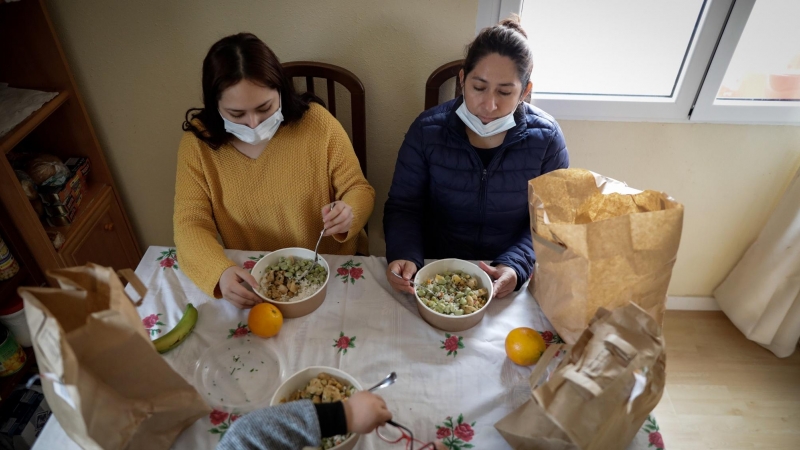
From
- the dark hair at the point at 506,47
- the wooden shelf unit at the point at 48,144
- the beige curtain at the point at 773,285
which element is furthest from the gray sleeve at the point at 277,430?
the beige curtain at the point at 773,285

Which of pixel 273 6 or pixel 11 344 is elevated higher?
pixel 273 6

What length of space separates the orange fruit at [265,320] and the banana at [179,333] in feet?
0.43

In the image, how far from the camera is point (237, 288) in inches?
42.8

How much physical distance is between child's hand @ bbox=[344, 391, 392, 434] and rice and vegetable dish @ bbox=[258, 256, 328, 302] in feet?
1.13

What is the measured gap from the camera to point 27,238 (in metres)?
1.46

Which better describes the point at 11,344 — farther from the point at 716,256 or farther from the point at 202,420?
the point at 716,256

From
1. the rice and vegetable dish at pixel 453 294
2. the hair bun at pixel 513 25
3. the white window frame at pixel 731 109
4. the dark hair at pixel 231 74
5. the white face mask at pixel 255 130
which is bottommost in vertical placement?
the rice and vegetable dish at pixel 453 294

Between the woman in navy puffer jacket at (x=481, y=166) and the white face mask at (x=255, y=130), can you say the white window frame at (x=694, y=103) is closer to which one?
the woman in navy puffer jacket at (x=481, y=166)

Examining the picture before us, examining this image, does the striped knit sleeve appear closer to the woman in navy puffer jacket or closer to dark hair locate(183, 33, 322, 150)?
dark hair locate(183, 33, 322, 150)

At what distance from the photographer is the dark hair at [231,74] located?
46.4 inches

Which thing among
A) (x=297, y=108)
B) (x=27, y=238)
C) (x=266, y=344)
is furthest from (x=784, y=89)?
(x=27, y=238)

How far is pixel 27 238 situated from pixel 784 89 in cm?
254

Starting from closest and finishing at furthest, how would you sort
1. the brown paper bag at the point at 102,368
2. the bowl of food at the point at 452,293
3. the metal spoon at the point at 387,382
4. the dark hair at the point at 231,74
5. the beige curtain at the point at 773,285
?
1. the brown paper bag at the point at 102,368
2. the metal spoon at the point at 387,382
3. the bowl of food at the point at 452,293
4. the dark hair at the point at 231,74
5. the beige curtain at the point at 773,285

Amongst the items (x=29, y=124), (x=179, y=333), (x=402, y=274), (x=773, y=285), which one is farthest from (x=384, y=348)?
(x=773, y=285)
